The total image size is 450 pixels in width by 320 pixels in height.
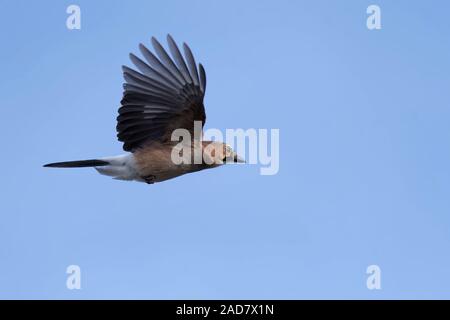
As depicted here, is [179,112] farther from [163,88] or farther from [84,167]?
[84,167]

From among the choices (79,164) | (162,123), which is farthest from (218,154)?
(79,164)

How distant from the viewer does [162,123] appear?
15000mm

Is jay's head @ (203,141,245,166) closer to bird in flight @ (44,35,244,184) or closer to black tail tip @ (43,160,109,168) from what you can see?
bird in flight @ (44,35,244,184)

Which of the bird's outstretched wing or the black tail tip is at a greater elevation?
the bird's outstretched wing

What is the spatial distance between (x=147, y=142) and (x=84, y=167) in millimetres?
872

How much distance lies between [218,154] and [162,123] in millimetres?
775

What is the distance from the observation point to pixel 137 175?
15023mm

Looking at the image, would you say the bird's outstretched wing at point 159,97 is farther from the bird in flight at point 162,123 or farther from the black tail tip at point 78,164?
the black tail tip at point 78,164

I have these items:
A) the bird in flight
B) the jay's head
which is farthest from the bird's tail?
the jay's head

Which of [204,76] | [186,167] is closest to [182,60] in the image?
[204,76]

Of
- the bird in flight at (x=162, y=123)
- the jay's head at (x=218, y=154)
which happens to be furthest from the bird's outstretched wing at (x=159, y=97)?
the jay's head at (x=218, y=154)

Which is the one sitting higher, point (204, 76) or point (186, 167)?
point (204, 76)

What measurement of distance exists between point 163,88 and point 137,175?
1.11 metres

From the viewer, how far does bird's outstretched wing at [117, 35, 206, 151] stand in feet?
48.2
